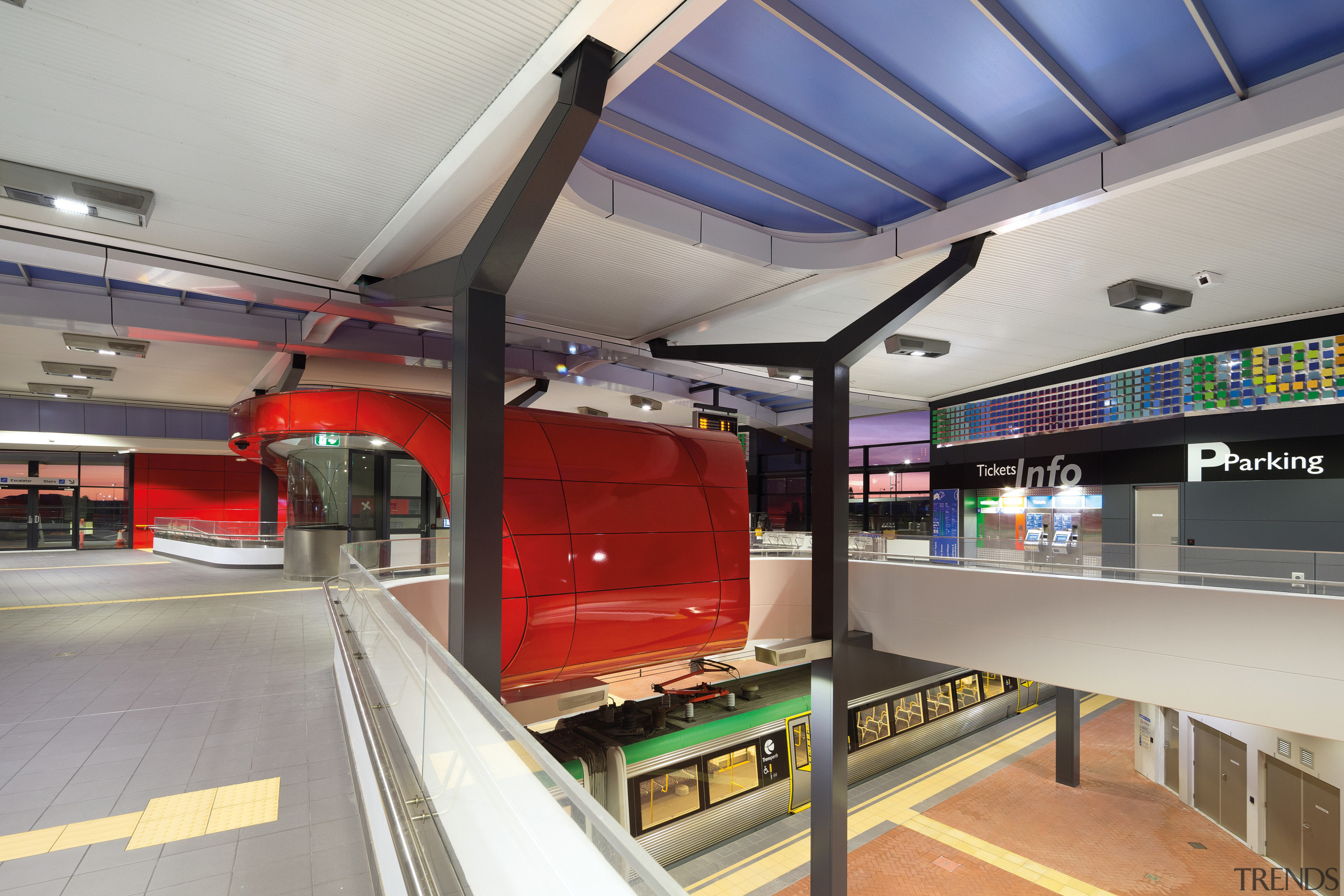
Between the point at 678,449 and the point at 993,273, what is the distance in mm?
4439

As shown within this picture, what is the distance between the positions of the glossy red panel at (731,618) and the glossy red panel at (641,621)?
134mm

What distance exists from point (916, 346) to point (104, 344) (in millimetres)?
12543

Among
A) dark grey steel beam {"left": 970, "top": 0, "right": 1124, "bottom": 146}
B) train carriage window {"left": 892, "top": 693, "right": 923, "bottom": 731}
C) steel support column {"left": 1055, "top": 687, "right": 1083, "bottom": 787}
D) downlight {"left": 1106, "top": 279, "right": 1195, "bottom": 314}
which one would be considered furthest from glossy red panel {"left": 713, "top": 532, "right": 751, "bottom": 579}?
steel support column {"left": 1055, "top": 687, "right": 1083, "bottom": 787}

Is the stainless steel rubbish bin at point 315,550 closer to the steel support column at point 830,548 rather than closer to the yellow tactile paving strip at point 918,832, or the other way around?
the steel support column at point 830,548

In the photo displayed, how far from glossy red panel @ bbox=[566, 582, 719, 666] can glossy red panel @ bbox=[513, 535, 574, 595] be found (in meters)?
0.32

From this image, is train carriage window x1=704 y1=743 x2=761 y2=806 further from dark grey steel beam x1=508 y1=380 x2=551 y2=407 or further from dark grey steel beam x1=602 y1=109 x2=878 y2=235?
dark grey steel beam x1=602 y1=109 x2=878 y2=235

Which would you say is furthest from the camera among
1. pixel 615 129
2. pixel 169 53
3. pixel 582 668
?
pixel 582 668

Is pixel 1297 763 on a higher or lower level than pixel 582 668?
lower

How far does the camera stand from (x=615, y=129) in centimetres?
543

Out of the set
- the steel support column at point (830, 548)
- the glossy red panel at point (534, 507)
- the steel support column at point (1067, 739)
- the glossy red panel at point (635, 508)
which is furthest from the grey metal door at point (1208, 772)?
the glossy red panel at point (534, 507)

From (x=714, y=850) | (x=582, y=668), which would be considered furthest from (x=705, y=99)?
(x=714, y=850)

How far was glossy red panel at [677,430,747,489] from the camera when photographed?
28.6ft

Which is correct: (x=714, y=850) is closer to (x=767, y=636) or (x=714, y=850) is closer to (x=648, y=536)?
(x=767, y=636)

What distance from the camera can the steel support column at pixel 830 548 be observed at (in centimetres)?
847
